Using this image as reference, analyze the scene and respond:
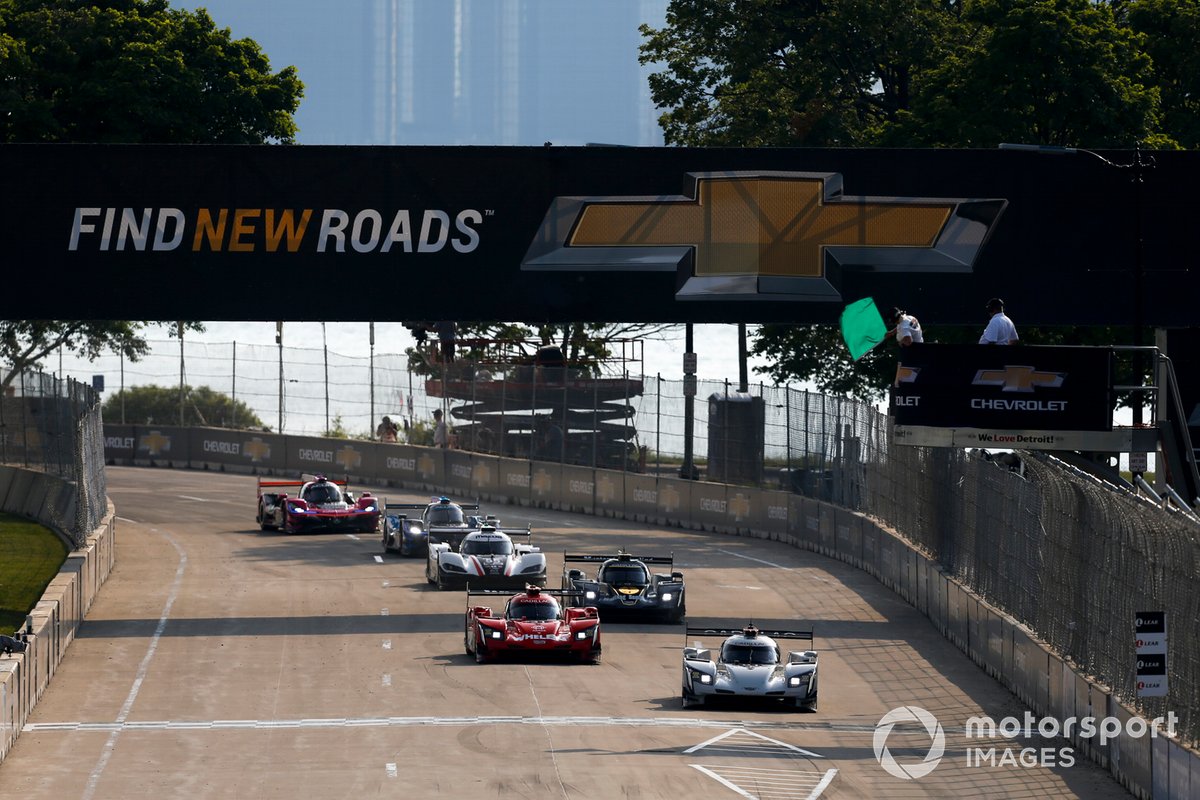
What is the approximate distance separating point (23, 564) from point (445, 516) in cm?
883

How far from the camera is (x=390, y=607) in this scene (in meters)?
33.1

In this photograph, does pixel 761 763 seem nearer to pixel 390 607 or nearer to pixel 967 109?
pixel 390 607

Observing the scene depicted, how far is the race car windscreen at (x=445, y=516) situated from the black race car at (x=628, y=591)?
7.90 metres

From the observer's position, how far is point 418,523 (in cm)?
3997

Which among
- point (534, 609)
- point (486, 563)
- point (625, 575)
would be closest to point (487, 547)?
point (486, 563)

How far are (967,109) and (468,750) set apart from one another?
3386 cm

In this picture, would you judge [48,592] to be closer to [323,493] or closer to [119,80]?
[323,493]

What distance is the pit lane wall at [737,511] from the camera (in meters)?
21.1

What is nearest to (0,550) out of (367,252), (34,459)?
(34,459)

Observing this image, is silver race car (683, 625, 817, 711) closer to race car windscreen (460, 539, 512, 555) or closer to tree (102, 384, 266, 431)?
race car windscreen (460, 539, 512, 555)

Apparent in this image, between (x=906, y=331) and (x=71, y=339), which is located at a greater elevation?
(x=71, y=339)

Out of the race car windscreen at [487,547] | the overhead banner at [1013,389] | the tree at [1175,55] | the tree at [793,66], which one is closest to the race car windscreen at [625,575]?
the race car windscreen at [487,547]

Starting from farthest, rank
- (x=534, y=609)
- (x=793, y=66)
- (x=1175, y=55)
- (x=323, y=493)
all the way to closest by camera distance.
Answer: (x=793, y=66), (x=1175, y=55), (x=323, y=493), (x=534, y=609)

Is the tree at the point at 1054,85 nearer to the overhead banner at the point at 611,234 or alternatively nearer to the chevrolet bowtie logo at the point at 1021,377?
the overhead banner at the point at 611,234
